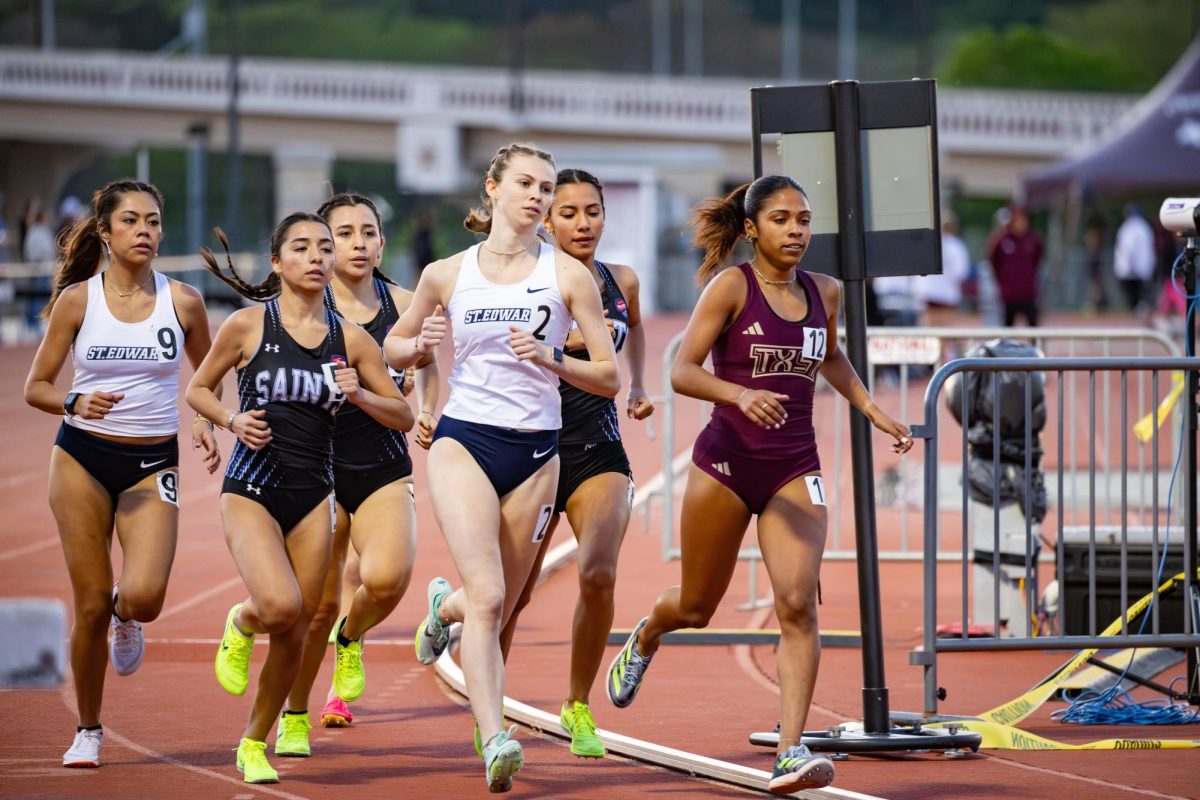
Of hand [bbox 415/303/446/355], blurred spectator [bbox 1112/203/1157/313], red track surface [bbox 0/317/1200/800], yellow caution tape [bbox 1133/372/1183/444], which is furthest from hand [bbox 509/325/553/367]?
blurred spectator [bbox 1112/203/1157/313]

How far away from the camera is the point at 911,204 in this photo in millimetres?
7395

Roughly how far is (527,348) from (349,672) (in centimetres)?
221

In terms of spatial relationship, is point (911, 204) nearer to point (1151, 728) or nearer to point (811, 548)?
point (811, 548)

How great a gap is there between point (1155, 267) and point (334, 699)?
1599 inches

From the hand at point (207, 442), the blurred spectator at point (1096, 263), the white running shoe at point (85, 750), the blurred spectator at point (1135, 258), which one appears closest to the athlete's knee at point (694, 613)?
the hand at point (207, 442)

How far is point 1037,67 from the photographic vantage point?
106 meters

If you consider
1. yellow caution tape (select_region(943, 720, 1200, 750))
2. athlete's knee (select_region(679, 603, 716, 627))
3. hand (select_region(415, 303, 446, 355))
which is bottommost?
yellow caution tape (select_region(943, 720, 1200, 750))

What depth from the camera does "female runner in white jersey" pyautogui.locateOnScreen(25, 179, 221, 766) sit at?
23.5 feet

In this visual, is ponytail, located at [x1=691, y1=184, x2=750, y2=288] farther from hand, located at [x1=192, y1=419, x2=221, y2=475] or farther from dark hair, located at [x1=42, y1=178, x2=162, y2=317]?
dark hair, located at [x1=42, y1=178, x2=162, y2=317]

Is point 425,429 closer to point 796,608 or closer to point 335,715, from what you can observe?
point 335,715

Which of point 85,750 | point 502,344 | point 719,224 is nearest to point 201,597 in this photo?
point 85,750

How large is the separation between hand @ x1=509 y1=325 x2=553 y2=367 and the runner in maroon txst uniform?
22.5 inches

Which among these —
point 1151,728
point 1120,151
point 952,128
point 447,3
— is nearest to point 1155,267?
point 1120,151

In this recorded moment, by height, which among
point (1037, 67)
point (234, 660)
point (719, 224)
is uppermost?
point (1037, 67)
